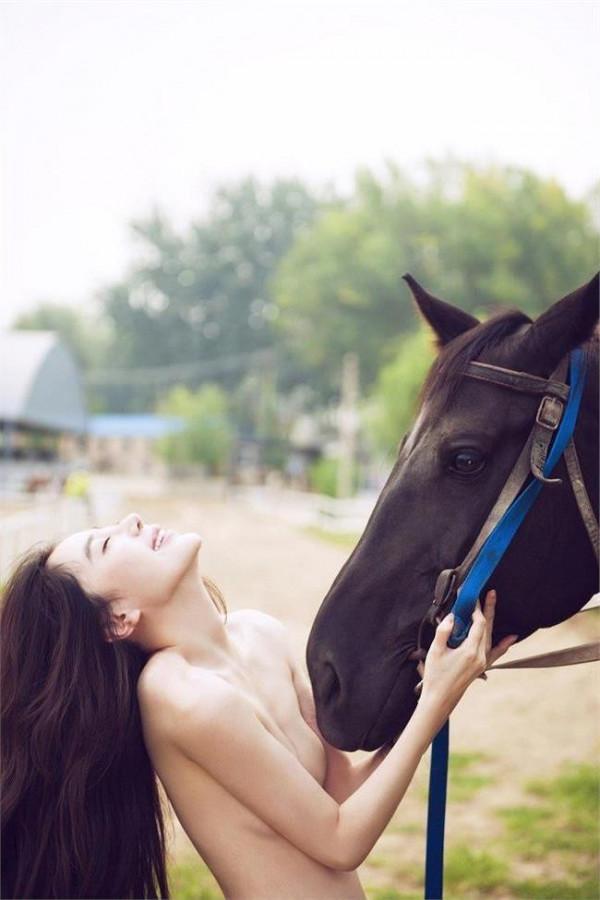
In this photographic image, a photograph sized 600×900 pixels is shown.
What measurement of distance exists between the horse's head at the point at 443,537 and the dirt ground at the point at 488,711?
1.85 metres

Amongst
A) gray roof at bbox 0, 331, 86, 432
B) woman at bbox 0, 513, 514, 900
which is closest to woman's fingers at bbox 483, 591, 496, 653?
woman at bbox 0, 513, 514, 900

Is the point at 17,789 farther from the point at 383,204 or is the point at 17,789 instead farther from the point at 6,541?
the point at 383,204

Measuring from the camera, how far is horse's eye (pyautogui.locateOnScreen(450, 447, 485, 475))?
1250mm

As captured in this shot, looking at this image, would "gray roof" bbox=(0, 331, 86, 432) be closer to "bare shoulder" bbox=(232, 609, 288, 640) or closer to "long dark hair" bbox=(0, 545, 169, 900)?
"bare shoulder" bbox=(232, 609, 288, 640)

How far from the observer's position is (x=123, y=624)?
1224 mm

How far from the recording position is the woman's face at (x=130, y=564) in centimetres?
124

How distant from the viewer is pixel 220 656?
1279 millimetres

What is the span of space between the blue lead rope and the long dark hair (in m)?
0.43

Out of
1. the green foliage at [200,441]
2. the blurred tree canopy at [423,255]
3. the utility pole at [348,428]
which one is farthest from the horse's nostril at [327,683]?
the green foliage at [200,441]

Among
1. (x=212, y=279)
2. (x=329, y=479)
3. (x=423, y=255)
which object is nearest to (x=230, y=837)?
(x=329, y=479)

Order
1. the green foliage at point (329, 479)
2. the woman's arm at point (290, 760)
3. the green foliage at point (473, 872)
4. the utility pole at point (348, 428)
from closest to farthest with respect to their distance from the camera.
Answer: the woman's arm at point (290, 760) < the green foliage at point (473, 872) < the utility pole at point (348, 428) < the green foliage at point (329, 479)

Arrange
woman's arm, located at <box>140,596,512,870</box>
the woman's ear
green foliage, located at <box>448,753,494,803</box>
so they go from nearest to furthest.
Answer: woman's arm, located at <box>140,596,512,870</box> < the woman's ear < green foliage, located at <box>448,753,494,803</box>

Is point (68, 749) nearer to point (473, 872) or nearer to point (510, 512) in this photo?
point (510, 512)

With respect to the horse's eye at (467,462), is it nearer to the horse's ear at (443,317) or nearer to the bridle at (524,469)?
the bridle at (524,469)
